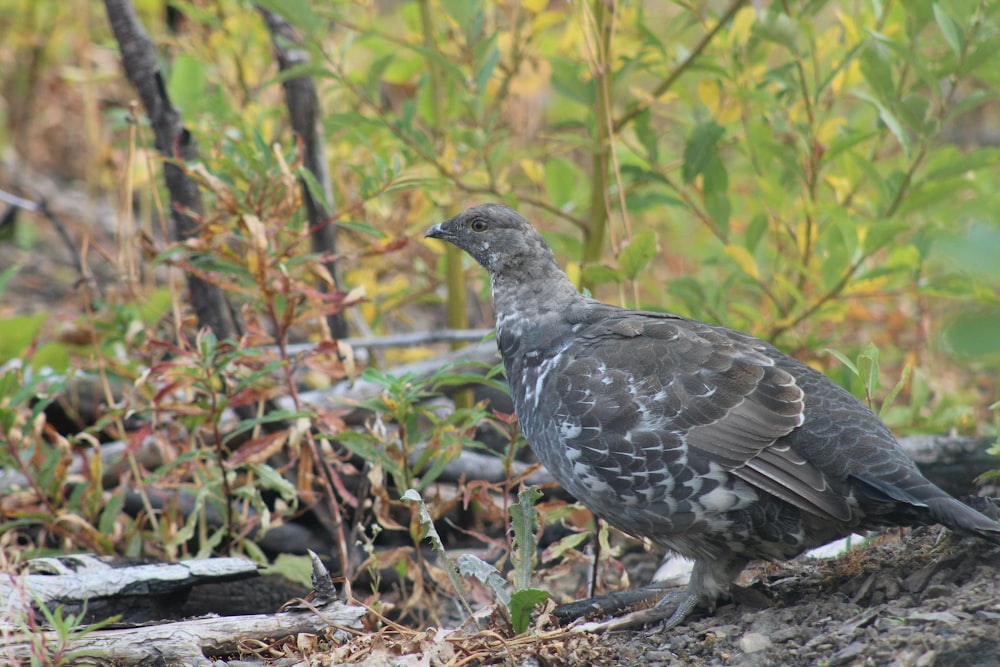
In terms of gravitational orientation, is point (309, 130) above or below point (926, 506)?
above

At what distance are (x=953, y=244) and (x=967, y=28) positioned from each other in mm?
2724

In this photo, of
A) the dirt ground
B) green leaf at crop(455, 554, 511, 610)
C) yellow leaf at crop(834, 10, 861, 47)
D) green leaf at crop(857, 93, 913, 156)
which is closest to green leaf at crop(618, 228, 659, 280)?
green leaf at crop(857, 93, 913, 156)

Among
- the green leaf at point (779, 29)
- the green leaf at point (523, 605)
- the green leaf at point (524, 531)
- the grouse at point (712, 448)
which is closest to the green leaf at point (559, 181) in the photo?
the green leaf at point (779, 29)

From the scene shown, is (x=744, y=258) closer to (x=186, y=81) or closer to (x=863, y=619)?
(x=863, y=619)

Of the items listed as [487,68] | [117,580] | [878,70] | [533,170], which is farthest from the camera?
[533,170]

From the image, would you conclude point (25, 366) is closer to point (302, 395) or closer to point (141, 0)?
point (302, 395)

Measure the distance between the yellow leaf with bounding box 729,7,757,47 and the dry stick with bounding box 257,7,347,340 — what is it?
2227 millimetres

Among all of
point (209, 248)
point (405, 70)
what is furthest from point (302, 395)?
point (405, 70)

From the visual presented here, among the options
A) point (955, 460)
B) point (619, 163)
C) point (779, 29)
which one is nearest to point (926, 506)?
point (955, 460)

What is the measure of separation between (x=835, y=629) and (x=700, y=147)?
2499 millimetres

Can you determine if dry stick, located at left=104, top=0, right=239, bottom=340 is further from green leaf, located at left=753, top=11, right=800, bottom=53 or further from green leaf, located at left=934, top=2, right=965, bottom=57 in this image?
green leaf, located at left=934, top=2, right=965, bottom=57

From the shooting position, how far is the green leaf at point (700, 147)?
4785 mm

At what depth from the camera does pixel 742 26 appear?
486cm

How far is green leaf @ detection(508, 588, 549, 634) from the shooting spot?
10.8 feet
